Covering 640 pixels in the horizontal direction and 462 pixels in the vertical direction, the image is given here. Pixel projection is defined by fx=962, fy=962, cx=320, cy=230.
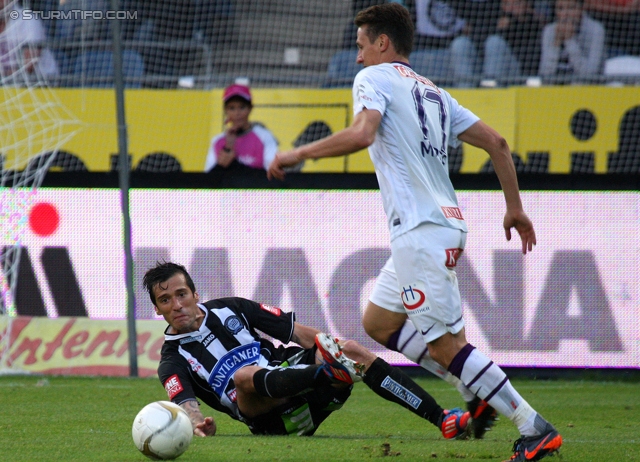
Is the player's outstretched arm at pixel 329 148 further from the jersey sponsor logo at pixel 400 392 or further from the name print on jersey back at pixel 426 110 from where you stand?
the jersey sponsor logo at pixel 400 392

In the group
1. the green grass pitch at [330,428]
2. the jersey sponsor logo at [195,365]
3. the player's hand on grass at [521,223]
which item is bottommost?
the green grass pitch at [330,428]

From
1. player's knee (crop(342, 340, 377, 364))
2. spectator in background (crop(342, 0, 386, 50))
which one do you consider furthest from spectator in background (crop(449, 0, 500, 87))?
player's knee (crop(342, 340, 377, 364))

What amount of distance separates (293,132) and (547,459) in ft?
23.4

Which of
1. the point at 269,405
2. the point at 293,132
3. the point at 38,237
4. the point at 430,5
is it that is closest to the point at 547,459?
the point at 269,405

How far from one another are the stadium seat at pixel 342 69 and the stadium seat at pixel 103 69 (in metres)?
2.26

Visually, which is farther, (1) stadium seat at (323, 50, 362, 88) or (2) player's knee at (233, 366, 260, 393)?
(1) stadium seat at (323, 50, 362, 88)

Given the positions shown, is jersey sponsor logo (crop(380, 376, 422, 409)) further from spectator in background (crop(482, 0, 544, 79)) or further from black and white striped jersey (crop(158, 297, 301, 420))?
spectator in background (crop(482, 0, 544, 79))

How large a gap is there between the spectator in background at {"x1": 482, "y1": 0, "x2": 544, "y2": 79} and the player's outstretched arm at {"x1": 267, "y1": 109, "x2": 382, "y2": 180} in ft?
25.2

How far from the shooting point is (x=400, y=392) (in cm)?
473

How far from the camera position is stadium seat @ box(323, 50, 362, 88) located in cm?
1121

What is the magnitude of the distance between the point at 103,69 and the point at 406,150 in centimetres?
805

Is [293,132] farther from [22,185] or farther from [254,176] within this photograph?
[22,185]

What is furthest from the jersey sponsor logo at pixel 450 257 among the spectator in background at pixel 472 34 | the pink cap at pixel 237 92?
the spectator in background at pixel 472 34

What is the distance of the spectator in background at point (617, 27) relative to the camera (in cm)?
1162
